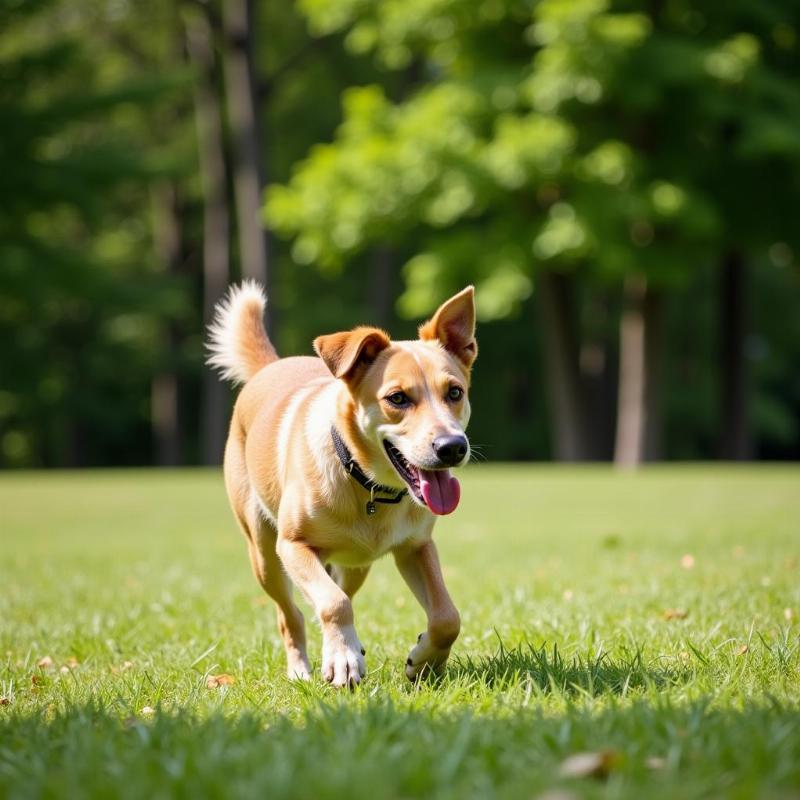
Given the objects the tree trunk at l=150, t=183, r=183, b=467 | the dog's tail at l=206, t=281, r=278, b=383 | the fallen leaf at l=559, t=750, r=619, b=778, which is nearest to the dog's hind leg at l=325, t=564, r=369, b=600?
the dog's tail at l=206, t=281, r=278, b=383

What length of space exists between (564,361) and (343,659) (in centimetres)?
1912

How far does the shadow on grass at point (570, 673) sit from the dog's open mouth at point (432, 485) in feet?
2.10

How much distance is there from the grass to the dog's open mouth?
2.14 feet

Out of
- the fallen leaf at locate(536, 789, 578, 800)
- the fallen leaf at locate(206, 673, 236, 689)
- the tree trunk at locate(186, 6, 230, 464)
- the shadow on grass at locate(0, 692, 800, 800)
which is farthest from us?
the tree trunk at locate(186, 6, 230, 464)

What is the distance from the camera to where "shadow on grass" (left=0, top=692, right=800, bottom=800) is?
2.47 meters

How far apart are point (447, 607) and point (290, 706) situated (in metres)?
0.84

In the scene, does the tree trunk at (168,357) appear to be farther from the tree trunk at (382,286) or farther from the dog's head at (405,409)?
the dog's head at (405,409)

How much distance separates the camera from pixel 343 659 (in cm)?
387

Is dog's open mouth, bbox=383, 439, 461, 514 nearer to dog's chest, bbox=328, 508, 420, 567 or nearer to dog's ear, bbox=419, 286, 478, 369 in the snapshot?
dog's chest, bbox=328, 508, 420, 567

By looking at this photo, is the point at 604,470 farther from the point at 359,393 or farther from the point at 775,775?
the point at 775,775

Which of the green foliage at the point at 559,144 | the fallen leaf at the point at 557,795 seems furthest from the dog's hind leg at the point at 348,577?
the green foliage at the point at 559,144

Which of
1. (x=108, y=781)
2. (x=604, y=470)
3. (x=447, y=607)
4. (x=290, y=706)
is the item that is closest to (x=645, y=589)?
(x=447, y=607)

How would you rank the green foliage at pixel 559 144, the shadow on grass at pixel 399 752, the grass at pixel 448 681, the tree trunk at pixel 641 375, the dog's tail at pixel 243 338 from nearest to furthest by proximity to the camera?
the shadow on grass at pixel 399 752, the grass at pixel 448 681, the dog's tail at pixel 243 338, the green foliage at pixel 559 144, the tree trunk at pixel 641 375

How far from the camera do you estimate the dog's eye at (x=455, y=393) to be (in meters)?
4.37
